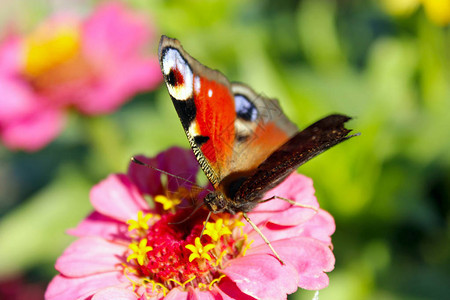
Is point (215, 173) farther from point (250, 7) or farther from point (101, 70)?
point (250, 7)

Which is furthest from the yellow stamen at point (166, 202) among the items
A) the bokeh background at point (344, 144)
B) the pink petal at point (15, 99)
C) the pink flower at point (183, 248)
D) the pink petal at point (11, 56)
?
the pink petal at point (11, 56)

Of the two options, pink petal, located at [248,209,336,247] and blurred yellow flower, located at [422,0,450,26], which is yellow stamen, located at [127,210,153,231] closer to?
pink petal, located at [248,209,336,247]

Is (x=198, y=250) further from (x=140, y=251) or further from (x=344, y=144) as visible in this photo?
(x=344, y=144)

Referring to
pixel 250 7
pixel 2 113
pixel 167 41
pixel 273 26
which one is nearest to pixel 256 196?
pixel 167 41

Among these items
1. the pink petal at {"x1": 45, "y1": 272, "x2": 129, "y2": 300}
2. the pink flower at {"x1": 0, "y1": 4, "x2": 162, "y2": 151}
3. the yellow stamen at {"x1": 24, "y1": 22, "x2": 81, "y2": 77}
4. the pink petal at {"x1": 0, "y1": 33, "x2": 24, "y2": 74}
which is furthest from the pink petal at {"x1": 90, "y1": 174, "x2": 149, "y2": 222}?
the pink petal at {"x1": 0, "y1": 33, "x2": 24, "y2": 74}

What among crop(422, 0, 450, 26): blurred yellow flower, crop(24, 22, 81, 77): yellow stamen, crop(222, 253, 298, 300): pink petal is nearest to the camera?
crop(222, 253, 298, 300): pink petal

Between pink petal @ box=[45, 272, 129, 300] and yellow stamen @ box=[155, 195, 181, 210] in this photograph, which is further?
yellow stamen @ box=[155, 195, 181, 210]

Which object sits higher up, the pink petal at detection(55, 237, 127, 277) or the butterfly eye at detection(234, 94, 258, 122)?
the butterfly eye at detection(234, 94, 258, 122)
